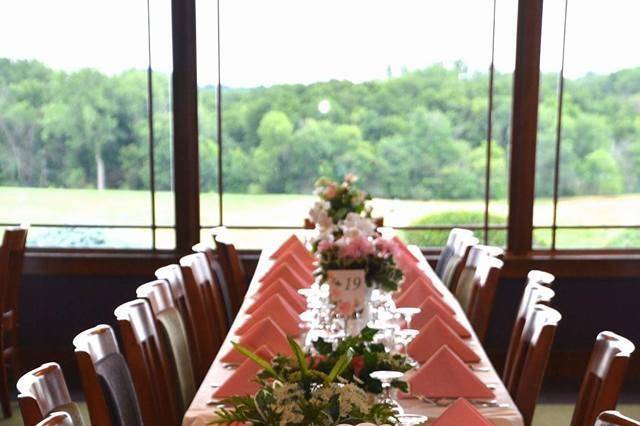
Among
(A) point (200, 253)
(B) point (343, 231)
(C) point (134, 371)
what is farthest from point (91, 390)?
(A) point (200, 253)

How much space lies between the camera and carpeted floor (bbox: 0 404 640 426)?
Answer: 4895mm

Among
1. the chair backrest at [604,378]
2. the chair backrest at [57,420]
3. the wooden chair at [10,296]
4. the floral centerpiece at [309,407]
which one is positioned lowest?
the wooden chair at [10,296]

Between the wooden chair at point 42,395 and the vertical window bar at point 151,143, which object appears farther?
the vertical window bar at point 151,143

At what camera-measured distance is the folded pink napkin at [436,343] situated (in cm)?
316

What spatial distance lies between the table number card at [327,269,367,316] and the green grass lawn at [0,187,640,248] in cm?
230

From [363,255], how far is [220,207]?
8.16 ft

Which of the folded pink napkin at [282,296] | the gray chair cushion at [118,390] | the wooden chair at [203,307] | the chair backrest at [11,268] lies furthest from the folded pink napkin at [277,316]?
the chair backrest at [11,268]

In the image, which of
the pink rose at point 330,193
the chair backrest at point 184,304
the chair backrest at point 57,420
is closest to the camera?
the chair backrest at point 57,420

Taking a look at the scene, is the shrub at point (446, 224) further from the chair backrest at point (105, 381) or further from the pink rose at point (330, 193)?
the chair backrest at point (105, 381)

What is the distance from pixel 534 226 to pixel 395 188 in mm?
922

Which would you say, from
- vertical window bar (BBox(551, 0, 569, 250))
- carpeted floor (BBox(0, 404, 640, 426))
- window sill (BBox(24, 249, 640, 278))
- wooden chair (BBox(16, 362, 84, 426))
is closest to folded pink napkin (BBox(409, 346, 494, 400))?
wooden chair (BBox(16, 362, 84, 426))

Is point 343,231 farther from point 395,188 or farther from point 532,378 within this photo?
point 395,188

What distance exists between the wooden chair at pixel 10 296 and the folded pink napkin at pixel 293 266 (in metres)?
1.40

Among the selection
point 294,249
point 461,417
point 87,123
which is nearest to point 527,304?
point 461,417
